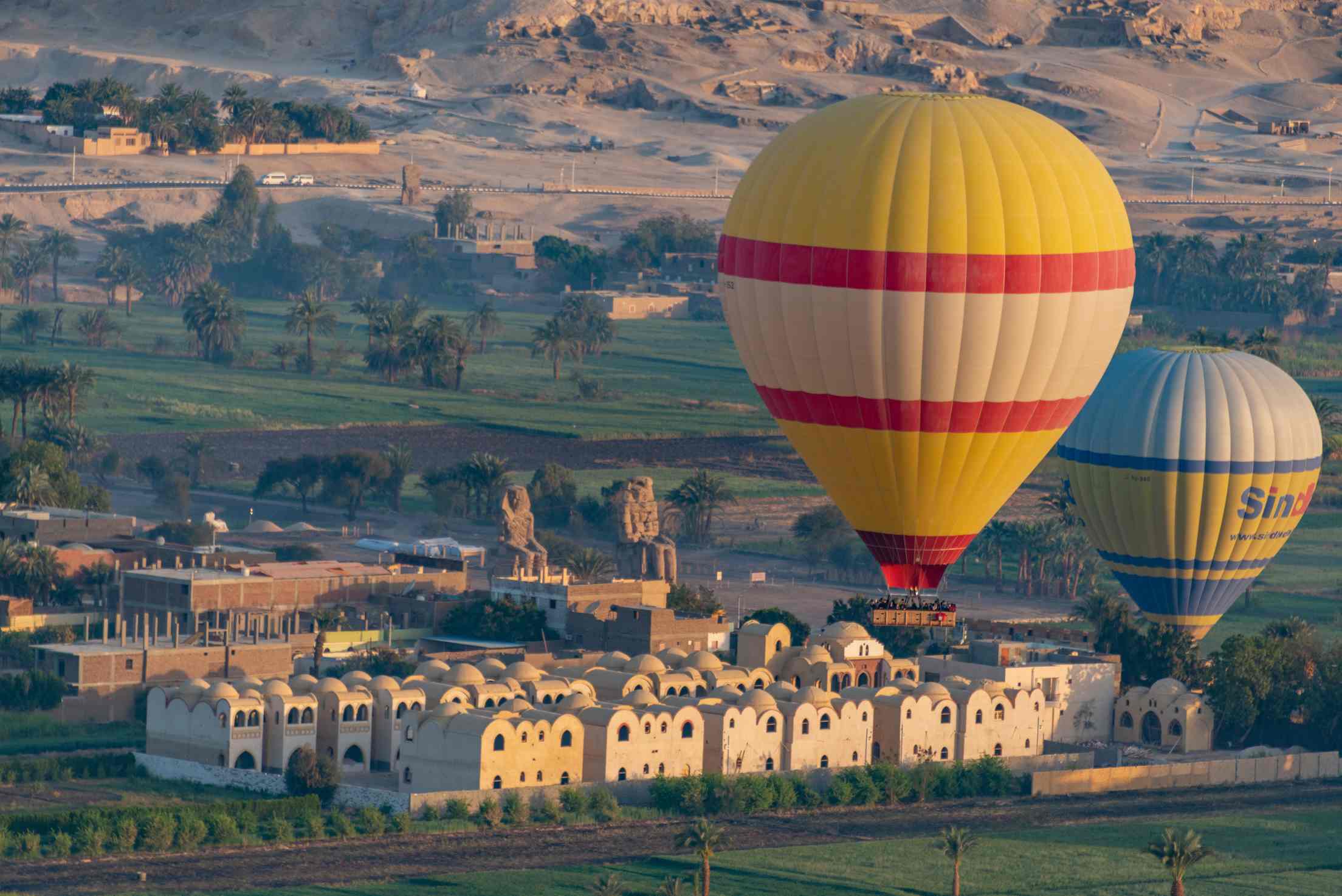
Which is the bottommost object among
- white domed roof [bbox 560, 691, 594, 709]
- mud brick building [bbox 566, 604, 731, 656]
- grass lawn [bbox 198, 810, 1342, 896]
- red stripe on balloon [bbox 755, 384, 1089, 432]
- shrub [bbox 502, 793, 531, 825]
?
grass lawn [bbox 198, 810, 1342, 896]

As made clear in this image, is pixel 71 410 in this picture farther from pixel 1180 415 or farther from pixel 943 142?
pixel 943 142

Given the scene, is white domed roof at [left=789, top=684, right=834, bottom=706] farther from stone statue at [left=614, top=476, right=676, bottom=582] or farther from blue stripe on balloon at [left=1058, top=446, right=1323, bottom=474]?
stone statue at [left=614, top=476, right=676, bottom=582]

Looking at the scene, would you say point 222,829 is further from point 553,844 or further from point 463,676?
point 463,676

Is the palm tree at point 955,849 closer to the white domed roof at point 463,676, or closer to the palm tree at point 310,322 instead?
the white domed roof at point 463,676

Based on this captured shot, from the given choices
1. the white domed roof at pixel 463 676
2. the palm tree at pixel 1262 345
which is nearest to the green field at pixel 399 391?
the palm tree at pixel 1262 345

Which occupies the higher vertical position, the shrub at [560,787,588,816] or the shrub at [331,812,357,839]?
the shrub at [560,787,588,816]

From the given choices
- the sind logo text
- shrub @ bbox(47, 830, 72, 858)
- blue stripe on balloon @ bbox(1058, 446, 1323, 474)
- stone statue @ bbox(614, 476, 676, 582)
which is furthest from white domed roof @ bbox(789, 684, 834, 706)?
stone statue @ bbox(614, 476, 676, 582)
